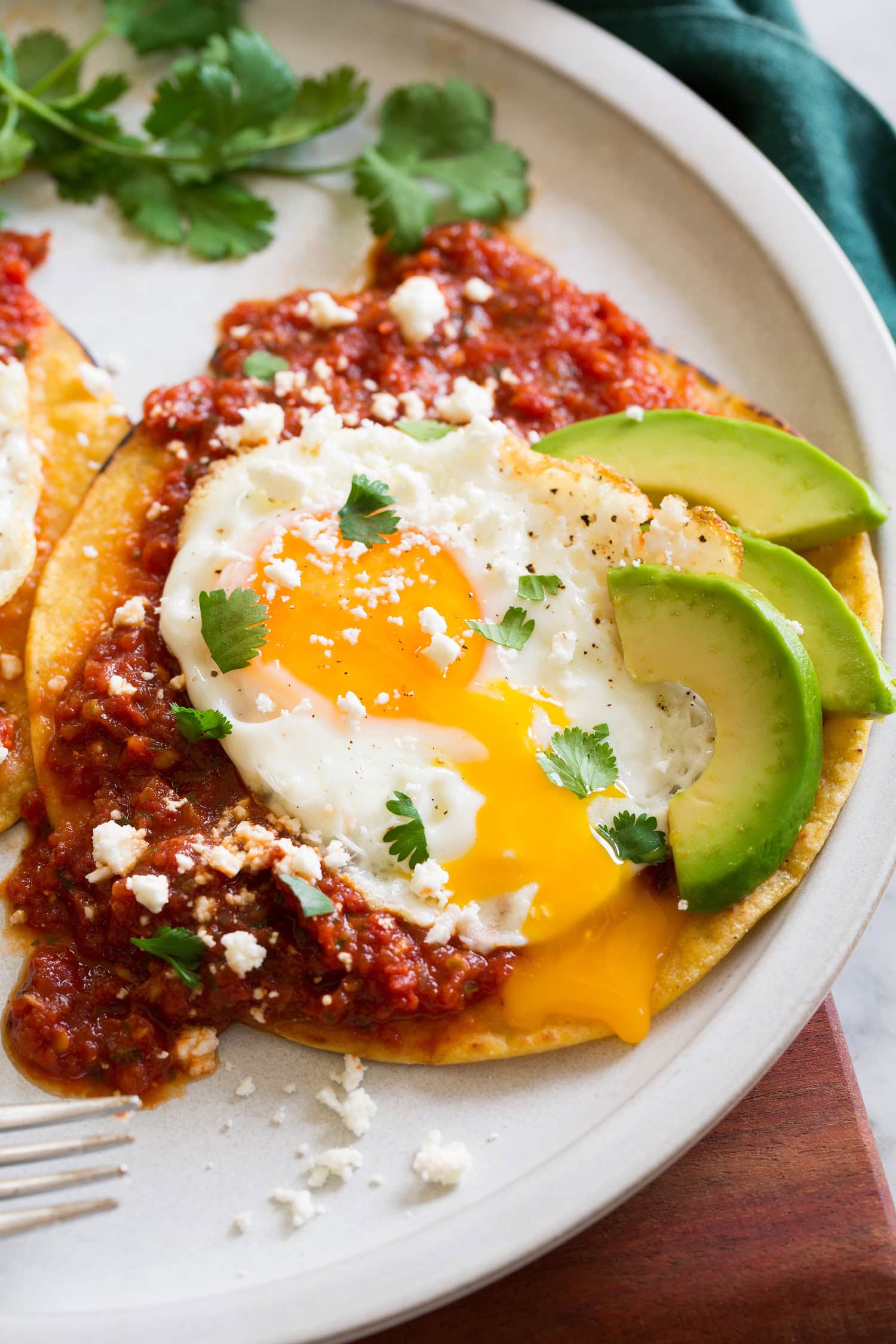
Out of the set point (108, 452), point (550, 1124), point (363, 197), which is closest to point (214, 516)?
point (108, 452)

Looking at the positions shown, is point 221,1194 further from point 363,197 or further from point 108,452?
point 363,197

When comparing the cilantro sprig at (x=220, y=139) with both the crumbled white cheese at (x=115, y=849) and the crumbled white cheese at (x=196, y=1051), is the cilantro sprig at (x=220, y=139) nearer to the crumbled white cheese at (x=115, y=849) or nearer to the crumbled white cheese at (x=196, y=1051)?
the crumbled white cheese at (x=115, y=849)

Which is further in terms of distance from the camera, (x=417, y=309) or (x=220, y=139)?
(x=220, y=139)

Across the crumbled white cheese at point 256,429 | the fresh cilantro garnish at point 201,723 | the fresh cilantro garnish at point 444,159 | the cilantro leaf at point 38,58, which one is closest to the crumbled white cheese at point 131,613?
the fresh cilantro garnish at point 201,723

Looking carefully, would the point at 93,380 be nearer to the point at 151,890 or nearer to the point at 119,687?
the point at 119,687

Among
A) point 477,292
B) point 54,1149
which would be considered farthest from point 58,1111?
point 477,292

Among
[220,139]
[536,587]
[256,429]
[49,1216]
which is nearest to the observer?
[49,1216]
